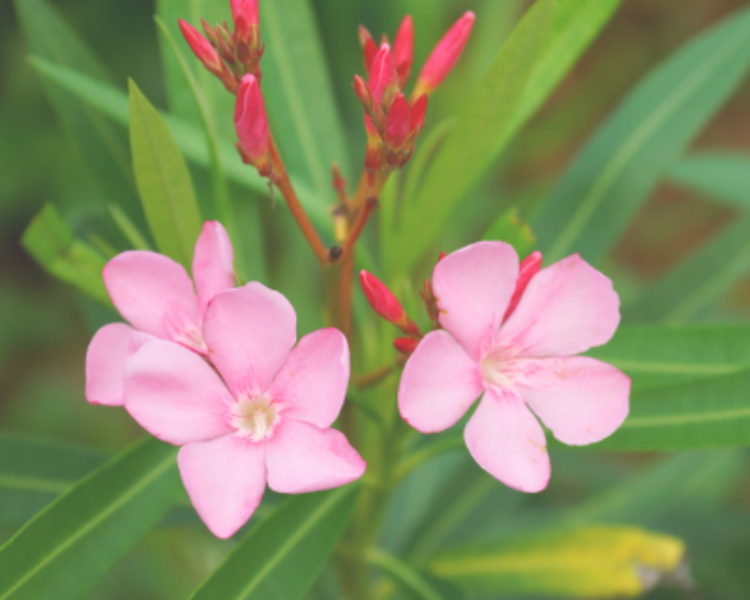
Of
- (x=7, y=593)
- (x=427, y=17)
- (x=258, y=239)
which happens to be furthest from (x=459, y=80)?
(x=7, y=593)

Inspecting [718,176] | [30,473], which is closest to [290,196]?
[30,473]

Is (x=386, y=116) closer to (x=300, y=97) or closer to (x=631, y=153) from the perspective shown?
(x=300, y=97)

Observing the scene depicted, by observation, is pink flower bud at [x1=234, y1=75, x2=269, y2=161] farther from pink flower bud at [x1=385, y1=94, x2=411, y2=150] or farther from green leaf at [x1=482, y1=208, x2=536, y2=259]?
green leaf at [x1=482, y1=208, x2=536, y2=259]

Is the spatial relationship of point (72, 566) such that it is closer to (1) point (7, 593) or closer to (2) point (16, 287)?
(1) point (7, 593)

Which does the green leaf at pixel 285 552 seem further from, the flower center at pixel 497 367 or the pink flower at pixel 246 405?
the flower center at pixel 497 367

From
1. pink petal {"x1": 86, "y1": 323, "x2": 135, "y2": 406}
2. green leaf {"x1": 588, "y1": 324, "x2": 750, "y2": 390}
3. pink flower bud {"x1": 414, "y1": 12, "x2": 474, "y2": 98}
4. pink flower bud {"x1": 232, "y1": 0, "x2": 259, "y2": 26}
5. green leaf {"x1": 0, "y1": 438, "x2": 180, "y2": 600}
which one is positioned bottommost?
green leaf {"x1": 0, "y1": 438, "x2": 180, "y2": 600}

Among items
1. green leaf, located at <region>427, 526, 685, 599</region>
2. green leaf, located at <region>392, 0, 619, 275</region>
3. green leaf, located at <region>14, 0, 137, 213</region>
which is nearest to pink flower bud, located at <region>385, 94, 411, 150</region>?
green leaf, located at <region>392, 0, 619, 275</region>
